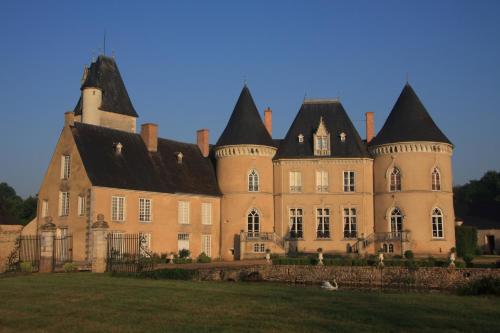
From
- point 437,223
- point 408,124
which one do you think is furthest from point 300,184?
point 437,223

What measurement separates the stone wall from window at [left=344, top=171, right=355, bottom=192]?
11427 millimetres

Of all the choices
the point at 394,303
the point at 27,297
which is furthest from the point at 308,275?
the point at 27,297

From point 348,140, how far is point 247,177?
7.49 m

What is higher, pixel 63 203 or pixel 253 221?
pixel 63 203

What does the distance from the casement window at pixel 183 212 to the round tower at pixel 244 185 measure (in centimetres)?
310

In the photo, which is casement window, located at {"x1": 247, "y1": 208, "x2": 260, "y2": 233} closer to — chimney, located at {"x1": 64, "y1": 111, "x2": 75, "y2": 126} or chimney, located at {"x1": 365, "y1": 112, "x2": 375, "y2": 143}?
chimney, located at {"x1": 365, "y1": 112, "x2": 375, "y2": 143}

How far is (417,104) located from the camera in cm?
4103

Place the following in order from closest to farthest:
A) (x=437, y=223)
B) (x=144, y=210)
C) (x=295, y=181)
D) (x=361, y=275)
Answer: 1. (x=361, y=275)
2. (x=144, y=210)
3. (x=437, y=223)
4. (x=295, y=181)

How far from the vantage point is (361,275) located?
29844mm

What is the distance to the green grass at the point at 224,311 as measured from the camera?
1161cm

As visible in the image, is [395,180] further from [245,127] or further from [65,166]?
[65,166]

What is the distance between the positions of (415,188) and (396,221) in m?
2.55

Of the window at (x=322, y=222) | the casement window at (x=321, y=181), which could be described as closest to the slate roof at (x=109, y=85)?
the casement window at (x=321, y=181)

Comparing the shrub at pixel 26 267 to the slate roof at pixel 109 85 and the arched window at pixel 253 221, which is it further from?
the slate roof at pixel 109 85
